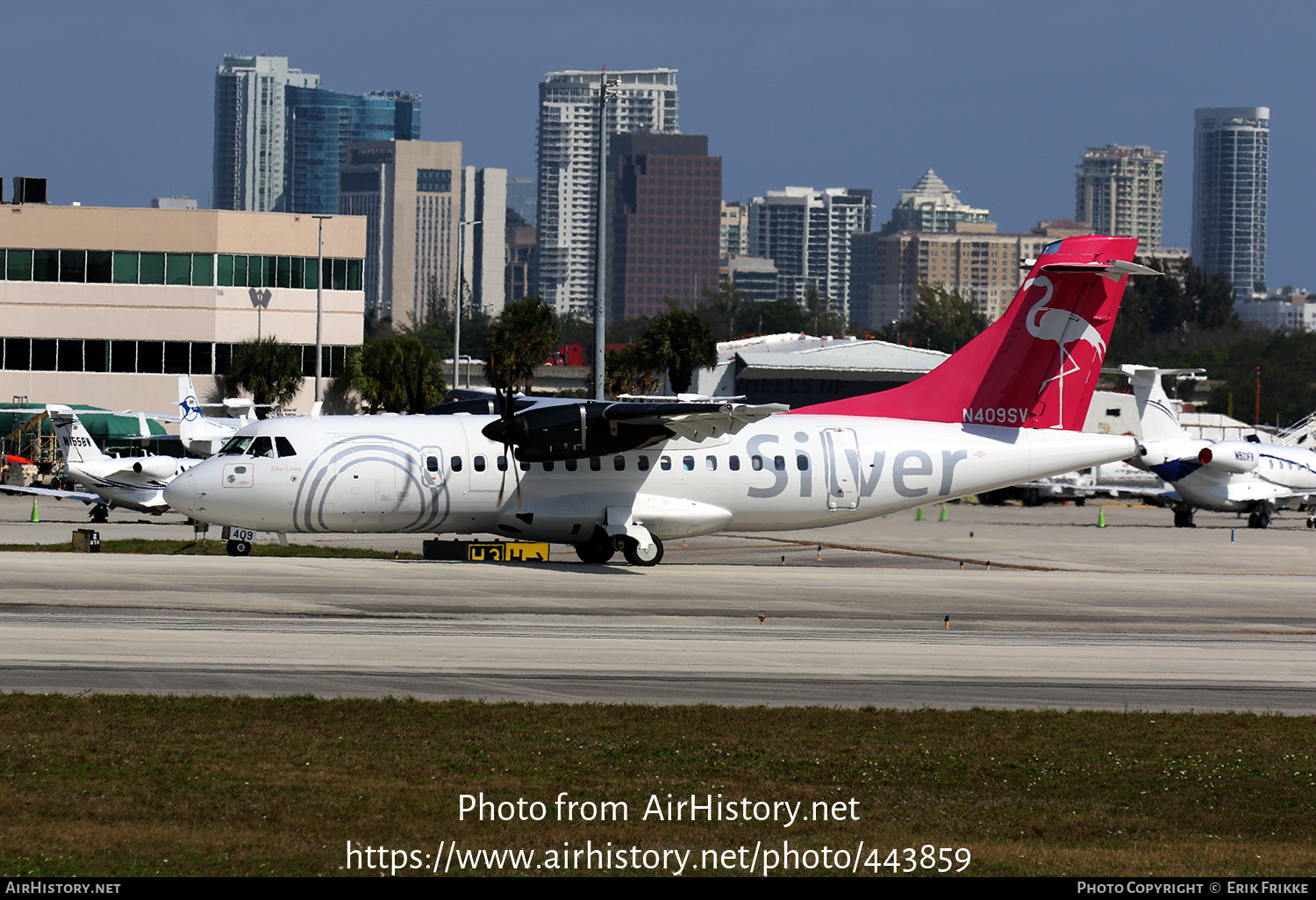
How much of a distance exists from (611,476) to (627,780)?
1844cm

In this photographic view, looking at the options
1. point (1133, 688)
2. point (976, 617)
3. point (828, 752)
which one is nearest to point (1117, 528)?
point (976, 617)

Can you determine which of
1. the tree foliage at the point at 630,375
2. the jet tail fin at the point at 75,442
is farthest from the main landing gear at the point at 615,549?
the tree foliage at the point at 630,375

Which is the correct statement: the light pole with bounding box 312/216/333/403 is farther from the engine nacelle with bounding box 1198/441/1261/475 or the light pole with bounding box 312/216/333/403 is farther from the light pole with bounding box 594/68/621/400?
the engine nacelle with bounding box 1198/441/1261/475

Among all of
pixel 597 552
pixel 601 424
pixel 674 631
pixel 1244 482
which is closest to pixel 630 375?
pixel 1244 482

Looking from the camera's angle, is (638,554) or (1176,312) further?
(1176,312)

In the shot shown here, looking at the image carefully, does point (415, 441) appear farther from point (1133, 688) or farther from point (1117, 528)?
point (1117, 528)

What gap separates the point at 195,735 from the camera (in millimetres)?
13336

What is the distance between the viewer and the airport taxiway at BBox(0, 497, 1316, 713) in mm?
16344

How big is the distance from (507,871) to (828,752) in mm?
4700

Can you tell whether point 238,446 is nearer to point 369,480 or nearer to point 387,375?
point 369,480

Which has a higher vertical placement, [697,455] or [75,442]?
[697,455]

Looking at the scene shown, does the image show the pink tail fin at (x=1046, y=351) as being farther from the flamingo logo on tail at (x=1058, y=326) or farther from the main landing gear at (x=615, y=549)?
the main landing gear at (x=615, y=549)

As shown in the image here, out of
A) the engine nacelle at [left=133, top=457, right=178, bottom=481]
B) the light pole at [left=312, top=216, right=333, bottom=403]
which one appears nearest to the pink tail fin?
the engine nacelle at [left=133, top=457, right=178, bottom=481]

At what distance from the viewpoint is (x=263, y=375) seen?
7588 centimetres
